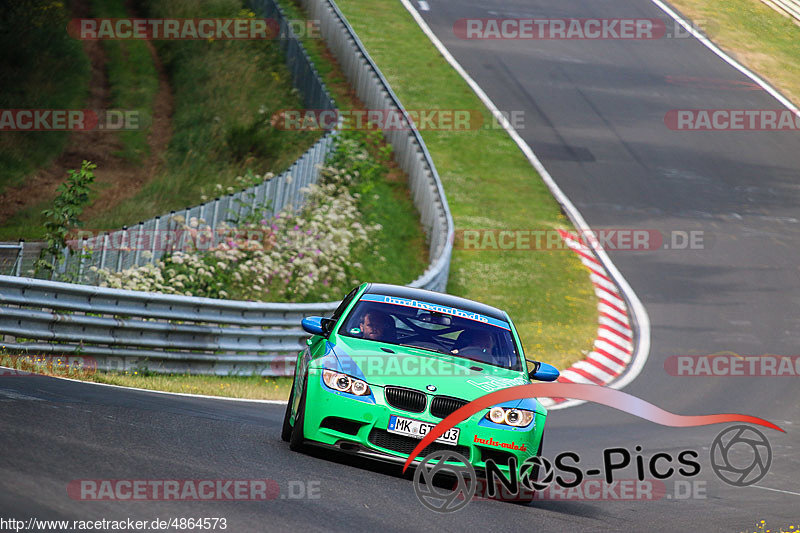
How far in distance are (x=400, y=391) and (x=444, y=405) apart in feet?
1.14

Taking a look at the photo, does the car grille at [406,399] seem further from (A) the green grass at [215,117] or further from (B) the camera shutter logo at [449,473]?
(A) the green grass at [215,117]

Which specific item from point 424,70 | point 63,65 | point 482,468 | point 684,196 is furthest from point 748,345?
point 63,65

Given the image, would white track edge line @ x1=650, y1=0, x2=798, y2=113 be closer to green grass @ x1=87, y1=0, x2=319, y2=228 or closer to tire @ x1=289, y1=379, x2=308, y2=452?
green grass @ x1=87, y1=0, x2=319, y2=228

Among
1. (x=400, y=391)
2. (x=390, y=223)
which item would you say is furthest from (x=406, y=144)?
(x=400, y=391)

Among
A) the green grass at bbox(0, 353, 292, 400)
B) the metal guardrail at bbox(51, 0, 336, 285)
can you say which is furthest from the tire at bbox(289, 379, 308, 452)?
the metal guardrail at bbox(51, 0, 336, 285)

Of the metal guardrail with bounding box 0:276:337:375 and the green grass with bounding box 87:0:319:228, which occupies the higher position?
the green grass with bounding box 87:0:319:228

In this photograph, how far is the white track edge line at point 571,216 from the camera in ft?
60.2

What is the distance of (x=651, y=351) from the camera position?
19.4 meters

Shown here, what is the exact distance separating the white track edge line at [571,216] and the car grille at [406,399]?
303 inches

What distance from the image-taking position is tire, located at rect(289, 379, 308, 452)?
Answer: 8219 millimetres

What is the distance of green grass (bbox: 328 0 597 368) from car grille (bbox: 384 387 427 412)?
431 inches

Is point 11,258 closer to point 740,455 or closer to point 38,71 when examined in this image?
point 740,455

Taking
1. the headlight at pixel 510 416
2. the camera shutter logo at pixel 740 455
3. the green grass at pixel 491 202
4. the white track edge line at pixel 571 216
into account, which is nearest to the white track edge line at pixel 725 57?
the white track edge line at pixel 571 216

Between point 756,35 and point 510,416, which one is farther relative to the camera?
point 756,35
